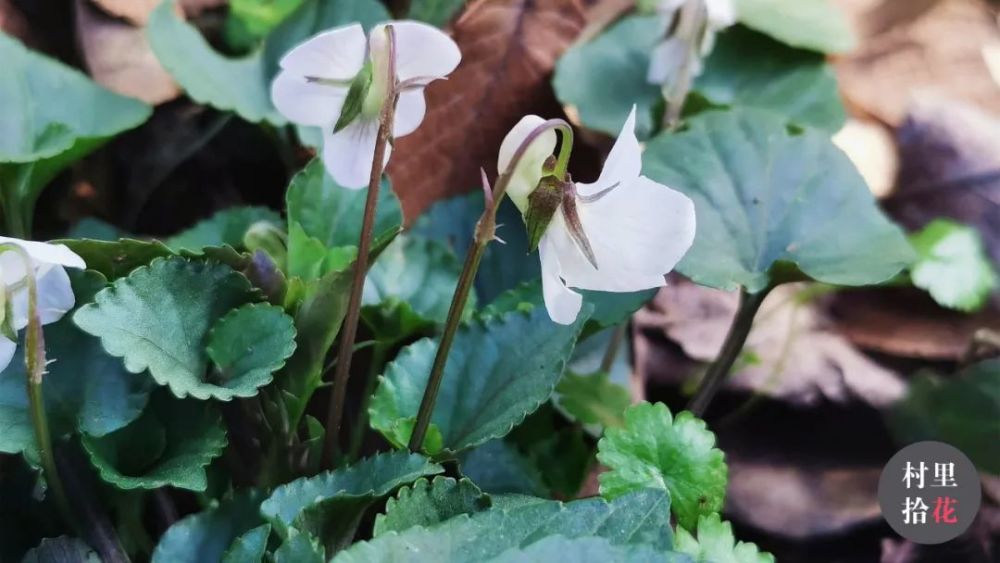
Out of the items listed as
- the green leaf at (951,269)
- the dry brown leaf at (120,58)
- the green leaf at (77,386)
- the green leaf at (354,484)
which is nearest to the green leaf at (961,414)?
the green leaf at (951,269)

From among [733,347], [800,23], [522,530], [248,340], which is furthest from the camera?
[800,23]

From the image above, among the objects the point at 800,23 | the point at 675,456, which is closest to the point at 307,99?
the point at 675,456

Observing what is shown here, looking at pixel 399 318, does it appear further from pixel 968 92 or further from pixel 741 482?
pixel 968 92

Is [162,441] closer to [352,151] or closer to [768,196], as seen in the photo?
[352,151]

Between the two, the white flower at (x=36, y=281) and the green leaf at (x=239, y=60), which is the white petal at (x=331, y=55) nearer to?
the white flower at (x=36, y=281)

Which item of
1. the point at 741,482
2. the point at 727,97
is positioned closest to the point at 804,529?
the point at 741,482
